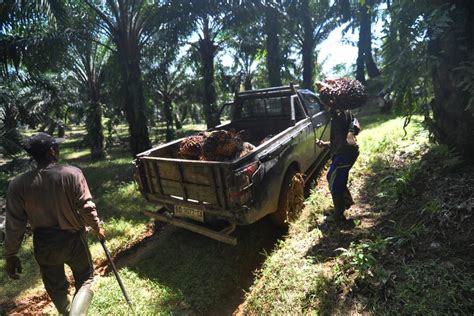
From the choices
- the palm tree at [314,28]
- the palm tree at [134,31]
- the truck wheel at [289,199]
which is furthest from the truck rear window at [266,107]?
the palm tree at [314,28]

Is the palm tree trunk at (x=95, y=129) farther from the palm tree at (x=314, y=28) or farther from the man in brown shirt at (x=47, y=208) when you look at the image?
the man in brown shirt at (x=47, y=208)

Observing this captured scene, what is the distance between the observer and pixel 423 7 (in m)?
3.40

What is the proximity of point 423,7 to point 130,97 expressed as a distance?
7.67 m

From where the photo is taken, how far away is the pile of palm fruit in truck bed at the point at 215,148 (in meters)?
4.40

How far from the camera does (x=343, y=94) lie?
378 centimetres

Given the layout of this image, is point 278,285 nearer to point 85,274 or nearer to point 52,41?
point 85,274

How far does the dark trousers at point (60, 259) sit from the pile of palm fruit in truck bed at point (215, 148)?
5.94ft

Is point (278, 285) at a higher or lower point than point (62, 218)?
lower

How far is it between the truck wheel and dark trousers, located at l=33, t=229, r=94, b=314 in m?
2.41

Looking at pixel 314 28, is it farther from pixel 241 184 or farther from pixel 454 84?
pixel 241 184

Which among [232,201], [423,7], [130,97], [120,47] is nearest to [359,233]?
[232,201]

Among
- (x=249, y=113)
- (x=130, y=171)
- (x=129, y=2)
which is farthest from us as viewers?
(x=130, y=171)

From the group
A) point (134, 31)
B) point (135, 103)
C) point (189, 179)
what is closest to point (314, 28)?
point (134, 31)

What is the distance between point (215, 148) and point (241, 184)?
885mm
